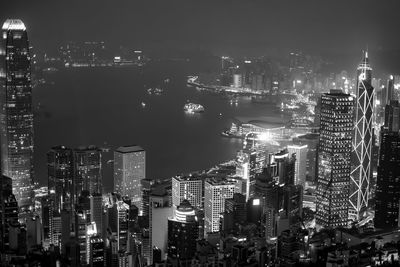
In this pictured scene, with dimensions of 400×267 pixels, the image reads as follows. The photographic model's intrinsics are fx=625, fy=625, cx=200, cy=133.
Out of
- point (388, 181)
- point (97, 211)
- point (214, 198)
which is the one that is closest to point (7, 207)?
point (97, 211)

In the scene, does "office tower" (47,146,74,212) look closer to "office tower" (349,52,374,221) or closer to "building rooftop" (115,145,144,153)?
"building rooftop" (115,145,144,153)

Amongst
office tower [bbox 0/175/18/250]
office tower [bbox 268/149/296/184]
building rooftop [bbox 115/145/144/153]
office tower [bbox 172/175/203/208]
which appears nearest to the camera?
office tower [bbox 0/175/18/250]

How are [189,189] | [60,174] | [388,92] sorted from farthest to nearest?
[388,92]
[60,174]
[189,189]

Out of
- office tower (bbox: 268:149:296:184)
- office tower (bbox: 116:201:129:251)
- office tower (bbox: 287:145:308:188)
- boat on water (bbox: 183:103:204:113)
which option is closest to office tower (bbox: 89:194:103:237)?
office tower (bbox: 116:201:129:251)

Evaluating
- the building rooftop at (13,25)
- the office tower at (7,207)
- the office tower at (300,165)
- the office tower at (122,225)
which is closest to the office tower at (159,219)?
the office tower at (122,225)

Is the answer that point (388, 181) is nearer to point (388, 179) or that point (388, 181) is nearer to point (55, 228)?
point (388, 179)

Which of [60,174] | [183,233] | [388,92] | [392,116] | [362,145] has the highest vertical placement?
[388,92]
